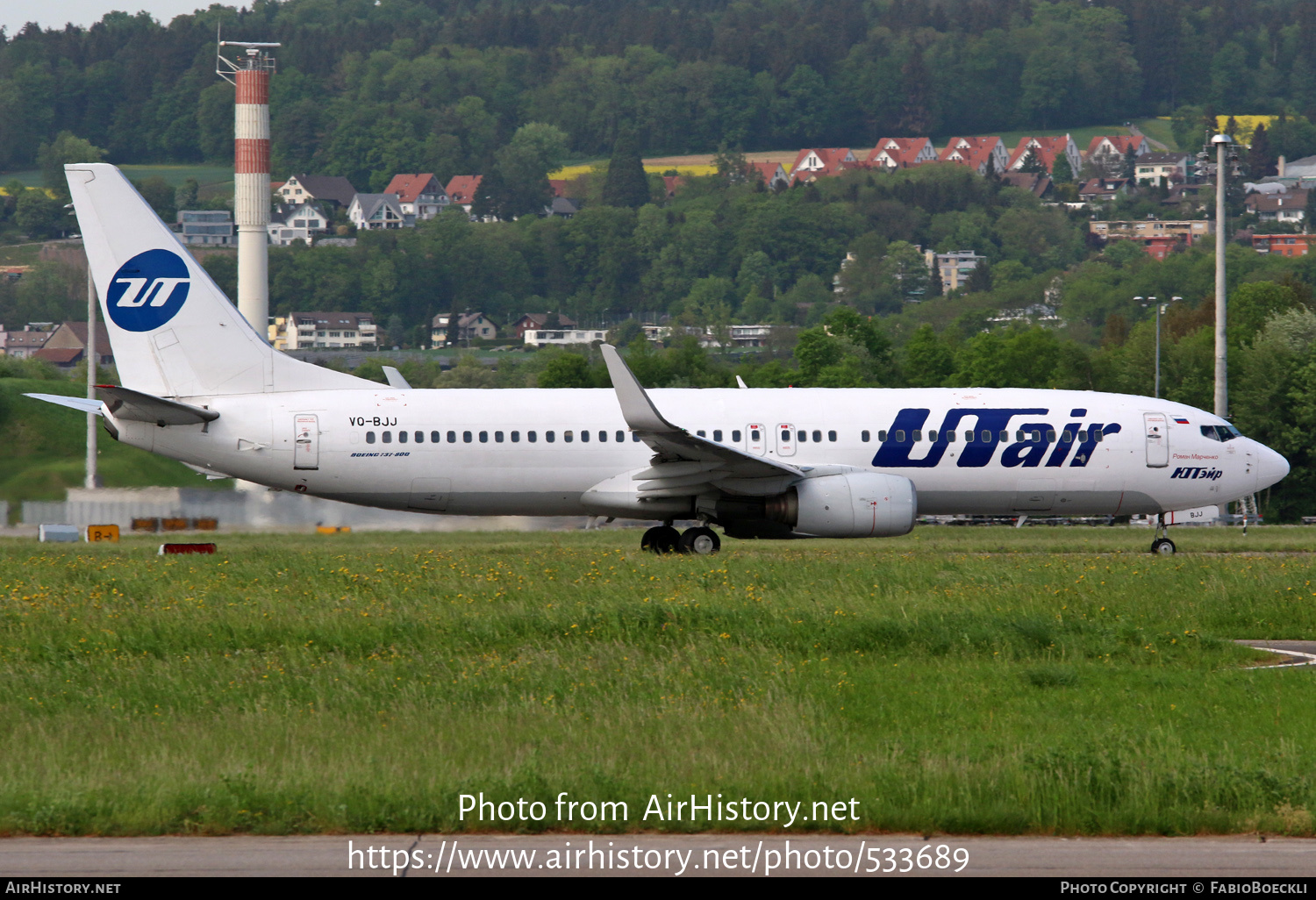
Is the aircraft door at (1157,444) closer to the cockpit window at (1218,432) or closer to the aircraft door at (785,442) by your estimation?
the cockpit window at (1218,432)

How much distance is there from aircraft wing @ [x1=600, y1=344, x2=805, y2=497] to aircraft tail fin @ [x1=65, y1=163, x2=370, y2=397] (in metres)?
7.01

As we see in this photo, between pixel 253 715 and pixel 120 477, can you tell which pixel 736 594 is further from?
pixel 120 477

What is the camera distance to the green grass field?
39.2ft

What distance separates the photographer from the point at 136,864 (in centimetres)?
1069

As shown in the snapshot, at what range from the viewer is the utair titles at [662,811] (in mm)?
11641

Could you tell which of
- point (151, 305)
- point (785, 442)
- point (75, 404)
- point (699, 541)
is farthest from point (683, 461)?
point (75, 404)

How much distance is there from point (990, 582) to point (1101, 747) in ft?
38.0

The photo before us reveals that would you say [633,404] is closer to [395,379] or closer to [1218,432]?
[395,379]

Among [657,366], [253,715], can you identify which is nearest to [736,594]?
[253,715]

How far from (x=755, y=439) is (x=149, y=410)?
11.9 metres

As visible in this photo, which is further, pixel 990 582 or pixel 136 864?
pixel 990 582

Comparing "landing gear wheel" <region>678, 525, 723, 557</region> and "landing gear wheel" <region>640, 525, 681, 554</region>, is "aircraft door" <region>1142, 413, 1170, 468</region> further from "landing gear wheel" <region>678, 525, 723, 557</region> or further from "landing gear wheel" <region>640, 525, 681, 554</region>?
"landing gear wheel" <region>640, 525, 681, 554</region>

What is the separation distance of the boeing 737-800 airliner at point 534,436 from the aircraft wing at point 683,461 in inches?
2.0
